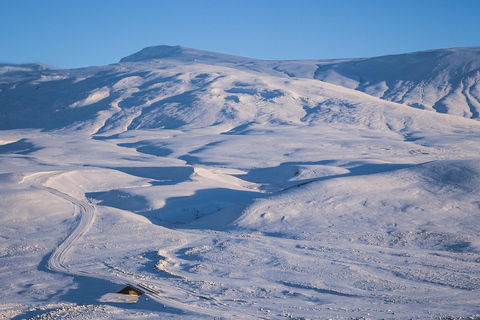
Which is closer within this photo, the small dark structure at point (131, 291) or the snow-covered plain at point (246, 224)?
the snow-covered plain at point (246, 224)

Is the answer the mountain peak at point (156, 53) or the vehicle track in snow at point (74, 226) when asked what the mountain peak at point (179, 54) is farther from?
the vehicle track in snow at point (74, 226)

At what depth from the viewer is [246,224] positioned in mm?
18219

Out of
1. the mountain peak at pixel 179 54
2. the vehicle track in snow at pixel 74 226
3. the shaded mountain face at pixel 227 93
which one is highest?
the mountain peak at pixel 179 54

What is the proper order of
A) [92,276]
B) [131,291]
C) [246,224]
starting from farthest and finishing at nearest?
[246,224]
[92,276]
[131,291]

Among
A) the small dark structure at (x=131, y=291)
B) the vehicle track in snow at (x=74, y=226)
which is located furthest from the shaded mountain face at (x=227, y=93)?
the small dark structure at (x=131, y=291)

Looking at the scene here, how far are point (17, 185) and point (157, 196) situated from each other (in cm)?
742

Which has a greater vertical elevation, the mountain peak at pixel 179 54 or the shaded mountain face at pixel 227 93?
the mountain peak at pixel 179 54

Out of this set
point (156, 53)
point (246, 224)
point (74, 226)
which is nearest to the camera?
point (74, 226)

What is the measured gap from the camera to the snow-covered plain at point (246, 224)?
10477 millimetres

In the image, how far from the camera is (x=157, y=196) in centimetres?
2241

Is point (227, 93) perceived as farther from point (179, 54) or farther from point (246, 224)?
point (179, 54)

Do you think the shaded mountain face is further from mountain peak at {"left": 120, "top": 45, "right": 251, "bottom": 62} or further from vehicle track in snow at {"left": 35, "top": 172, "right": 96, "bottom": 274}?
vehicle track in snow at {"left": 35, "top": 172, "right": 96, "bottom": 274}

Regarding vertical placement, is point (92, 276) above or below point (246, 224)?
above

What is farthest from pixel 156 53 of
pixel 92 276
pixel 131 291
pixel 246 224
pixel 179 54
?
pixel 131 291
